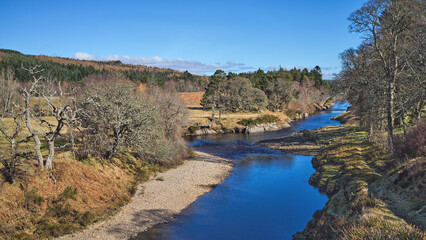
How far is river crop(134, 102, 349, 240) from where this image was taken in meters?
20.2

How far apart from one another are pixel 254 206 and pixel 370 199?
10.9 metres

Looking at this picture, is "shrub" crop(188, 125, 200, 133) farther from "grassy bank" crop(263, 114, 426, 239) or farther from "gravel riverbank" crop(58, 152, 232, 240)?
"grassy bank" crop(263, 114, 426, 239)

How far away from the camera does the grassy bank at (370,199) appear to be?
36.6 feet

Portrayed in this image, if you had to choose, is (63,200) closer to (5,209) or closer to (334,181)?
(5,209)

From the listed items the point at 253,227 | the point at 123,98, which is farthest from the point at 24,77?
the point at 253,227

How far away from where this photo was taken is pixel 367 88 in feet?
97.7

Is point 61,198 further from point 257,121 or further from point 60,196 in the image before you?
point 257,121

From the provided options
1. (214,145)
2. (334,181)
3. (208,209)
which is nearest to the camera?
(208,209)

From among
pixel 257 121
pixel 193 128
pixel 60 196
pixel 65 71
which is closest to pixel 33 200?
pixel 60 196

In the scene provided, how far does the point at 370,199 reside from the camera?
51.9 feet

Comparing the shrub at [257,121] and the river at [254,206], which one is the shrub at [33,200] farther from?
the shrub at [257,121]

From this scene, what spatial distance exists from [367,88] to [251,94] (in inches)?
2296

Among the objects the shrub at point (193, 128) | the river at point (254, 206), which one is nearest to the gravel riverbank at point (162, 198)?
the river at point (254, 206)

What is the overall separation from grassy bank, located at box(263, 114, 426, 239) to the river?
223 cm
